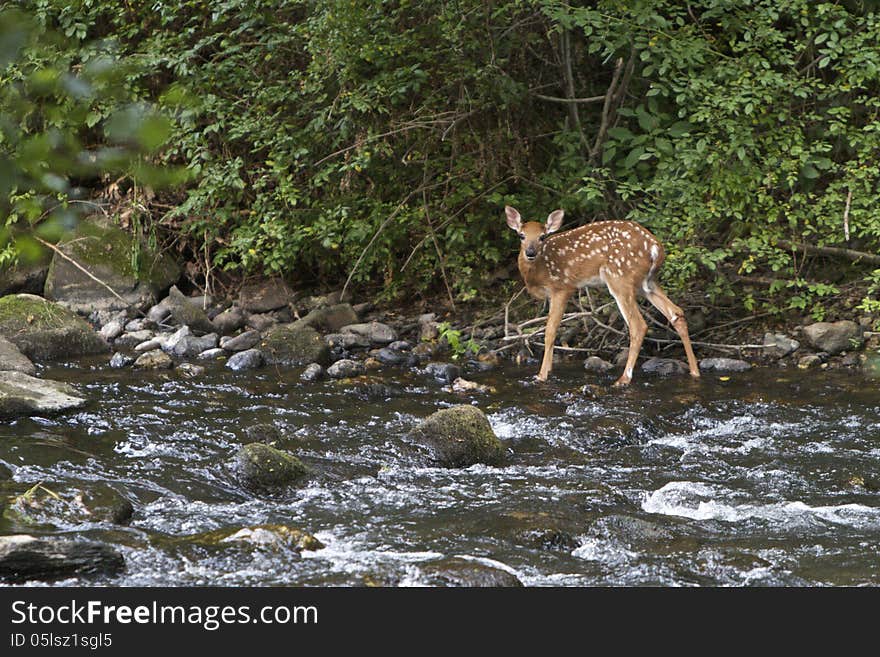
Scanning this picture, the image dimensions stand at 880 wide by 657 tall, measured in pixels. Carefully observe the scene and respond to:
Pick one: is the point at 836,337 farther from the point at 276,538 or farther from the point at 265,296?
the point at 276,538

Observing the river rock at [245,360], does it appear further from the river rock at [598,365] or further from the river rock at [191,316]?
the river rock at [598,365]

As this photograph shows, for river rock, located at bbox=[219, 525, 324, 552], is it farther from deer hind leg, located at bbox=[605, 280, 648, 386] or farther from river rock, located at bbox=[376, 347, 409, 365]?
river rock, located at bbox=[376, 347, 409, 365]

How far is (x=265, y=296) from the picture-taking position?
11.9 metres

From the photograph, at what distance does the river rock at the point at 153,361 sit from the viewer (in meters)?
9.75

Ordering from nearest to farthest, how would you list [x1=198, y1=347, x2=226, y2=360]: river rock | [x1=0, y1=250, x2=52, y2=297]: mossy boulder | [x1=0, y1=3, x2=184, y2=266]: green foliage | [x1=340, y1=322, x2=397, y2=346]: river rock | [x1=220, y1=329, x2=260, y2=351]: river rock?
[x1=0, y1=3, x2=184, y2=266]: green foliage, [x1=198, y1=347, x2=226, y2=360]: river rock, [x1=220, y1=329, x2=260, y2=351]: river rock, [x1=340, y1=322, x2=397, y2=346]: river rock, [x1=0, y1=250, x2=52, y2=297]: mossy boulder

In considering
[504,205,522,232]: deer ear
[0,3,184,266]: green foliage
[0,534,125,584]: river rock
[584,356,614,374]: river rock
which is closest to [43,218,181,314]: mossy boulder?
[504,205,522,232]: deer ear

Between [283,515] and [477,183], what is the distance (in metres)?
5.63

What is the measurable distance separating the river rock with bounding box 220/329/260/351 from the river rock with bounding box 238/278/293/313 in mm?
1162

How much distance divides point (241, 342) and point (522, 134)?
3.36 m

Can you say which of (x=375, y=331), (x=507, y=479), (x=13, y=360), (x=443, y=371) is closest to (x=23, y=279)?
(x=13, y=360)

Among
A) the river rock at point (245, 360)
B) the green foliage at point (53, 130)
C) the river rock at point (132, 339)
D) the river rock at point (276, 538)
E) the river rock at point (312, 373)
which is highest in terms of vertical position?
the green foliage at point (53, 130)

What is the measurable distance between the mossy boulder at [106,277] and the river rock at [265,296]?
1007 mm

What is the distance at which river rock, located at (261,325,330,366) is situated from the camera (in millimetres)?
10008

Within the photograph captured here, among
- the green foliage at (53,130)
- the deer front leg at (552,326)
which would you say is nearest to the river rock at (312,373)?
the deer front leg at (552,326)
